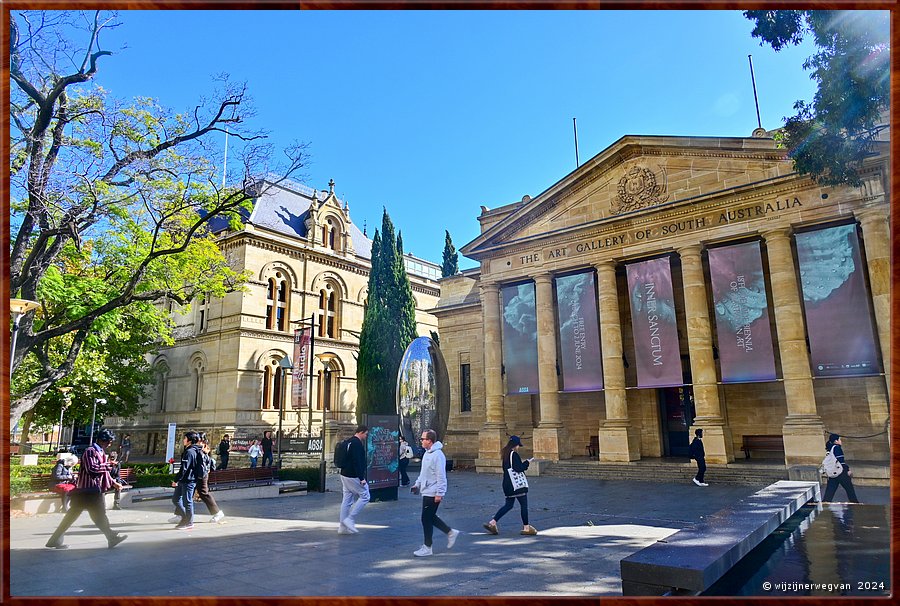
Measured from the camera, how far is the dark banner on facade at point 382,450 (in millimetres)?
14180

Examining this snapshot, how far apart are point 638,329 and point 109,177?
17806mm

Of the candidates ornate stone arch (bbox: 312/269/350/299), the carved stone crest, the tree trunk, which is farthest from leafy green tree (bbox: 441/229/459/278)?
the tree trunk

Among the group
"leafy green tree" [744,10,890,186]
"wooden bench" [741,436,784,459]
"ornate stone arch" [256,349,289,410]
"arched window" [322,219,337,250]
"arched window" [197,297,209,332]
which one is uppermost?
"arched window" [322,219,337,250]

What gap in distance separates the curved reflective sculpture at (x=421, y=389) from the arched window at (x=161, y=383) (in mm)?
30407

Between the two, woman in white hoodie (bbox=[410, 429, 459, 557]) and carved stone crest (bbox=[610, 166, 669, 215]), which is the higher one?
carved stone crest (bbox=[610, 166, 669, 215])

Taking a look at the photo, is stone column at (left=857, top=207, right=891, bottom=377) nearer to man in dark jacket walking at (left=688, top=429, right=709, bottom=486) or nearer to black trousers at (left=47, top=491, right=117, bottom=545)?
man in dark jacket walking at (left=688, top=429, right=709, bottom=486)

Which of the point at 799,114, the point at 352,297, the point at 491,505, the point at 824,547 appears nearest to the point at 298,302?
the point at 352,297

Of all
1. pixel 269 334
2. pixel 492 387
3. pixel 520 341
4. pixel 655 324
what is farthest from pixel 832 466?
pixel 269 334

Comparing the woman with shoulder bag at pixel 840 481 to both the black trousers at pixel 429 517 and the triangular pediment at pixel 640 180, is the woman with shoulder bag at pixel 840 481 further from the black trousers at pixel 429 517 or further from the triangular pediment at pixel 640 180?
the triangular pediment at pixel 640 180

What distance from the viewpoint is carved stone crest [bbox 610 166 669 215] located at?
2131cm

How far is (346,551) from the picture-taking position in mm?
7926

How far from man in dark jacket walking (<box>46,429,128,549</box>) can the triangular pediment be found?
741 inches

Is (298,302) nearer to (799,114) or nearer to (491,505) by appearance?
(491,505)

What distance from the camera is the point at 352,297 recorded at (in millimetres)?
40906
